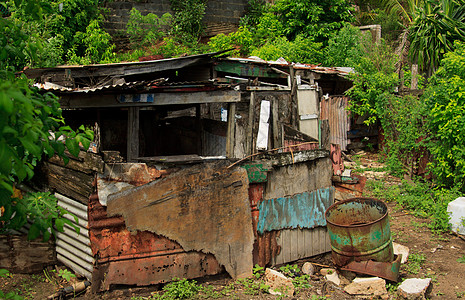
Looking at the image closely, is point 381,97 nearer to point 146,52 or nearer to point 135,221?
point 146,52

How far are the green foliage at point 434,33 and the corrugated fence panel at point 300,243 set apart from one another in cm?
962

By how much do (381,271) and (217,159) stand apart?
8.89 ft

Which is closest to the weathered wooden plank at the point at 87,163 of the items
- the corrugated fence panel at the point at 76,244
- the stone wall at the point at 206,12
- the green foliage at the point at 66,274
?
the corrugated fence panel at the point at 76,244

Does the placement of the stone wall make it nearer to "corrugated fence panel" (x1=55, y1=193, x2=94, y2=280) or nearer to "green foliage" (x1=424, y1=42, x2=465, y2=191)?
"green foliage" (x1=424, y1=42, x2=465, y2=191)

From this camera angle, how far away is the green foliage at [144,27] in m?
15.0

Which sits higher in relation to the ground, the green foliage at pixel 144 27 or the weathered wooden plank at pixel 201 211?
the green foliage at pixel 144 27

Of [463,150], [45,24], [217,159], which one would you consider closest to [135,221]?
[217,159]

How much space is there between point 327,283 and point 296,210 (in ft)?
3.71

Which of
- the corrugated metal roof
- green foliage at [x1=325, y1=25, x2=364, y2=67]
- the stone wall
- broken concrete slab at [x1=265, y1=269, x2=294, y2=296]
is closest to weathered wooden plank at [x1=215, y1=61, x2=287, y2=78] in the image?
the corrugated metal roof

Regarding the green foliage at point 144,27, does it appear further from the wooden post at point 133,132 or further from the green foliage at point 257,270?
the green foliage at point 257,270

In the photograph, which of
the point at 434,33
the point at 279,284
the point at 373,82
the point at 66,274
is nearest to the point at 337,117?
→ the point at 373,82

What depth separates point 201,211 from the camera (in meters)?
5.49

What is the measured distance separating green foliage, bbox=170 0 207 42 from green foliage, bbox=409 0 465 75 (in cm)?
803

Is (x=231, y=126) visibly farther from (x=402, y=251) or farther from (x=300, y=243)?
(x=402, y=251)
